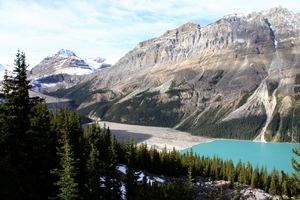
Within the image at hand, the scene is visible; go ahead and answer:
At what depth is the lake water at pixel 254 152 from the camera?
134875 mm

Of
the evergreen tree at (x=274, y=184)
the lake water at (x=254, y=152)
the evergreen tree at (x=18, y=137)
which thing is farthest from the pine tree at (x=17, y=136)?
the lake water at (x=254, y=152)

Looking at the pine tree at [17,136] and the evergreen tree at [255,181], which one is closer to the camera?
the pine tree at [17,136]

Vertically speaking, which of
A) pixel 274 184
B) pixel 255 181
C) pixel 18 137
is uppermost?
pixel 18 137

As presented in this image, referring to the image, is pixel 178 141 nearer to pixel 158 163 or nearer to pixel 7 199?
pixel 158 163

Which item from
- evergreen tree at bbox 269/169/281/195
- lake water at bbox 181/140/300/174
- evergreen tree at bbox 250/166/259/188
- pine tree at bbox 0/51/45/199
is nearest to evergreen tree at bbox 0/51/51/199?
pine tree at bbox 0/51/45/199

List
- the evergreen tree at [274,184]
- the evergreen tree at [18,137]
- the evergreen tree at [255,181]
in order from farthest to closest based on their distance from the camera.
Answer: the evergreen tree at [255,181], the evergreen tree at [274,184], the evergreen tree at [18,137]

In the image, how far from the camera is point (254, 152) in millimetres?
161125

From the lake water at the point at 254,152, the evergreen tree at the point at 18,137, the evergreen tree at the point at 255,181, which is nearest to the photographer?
the evergreen tree at the point at 18,137

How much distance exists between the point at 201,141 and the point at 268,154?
170 feet

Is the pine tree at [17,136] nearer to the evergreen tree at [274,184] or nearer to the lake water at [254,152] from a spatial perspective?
the evergreen tree at [274,184]

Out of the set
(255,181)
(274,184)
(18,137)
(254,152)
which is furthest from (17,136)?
(254,152)

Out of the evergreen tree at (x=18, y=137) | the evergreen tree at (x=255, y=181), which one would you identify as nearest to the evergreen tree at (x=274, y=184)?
the evergreen tree at (x=255, y=181)

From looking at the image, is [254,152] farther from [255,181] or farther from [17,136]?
[17,136]

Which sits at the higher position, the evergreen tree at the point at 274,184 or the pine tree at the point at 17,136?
the pine tree at the point at 17,136
